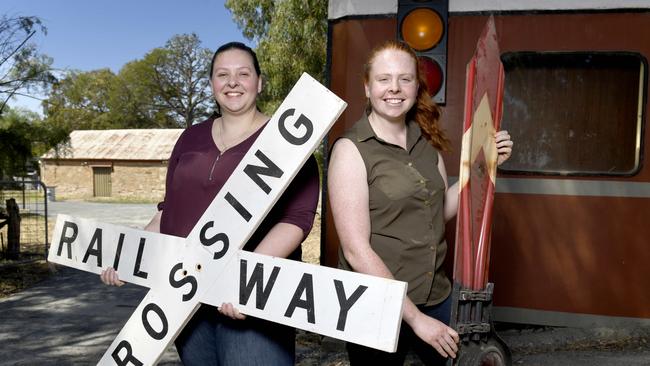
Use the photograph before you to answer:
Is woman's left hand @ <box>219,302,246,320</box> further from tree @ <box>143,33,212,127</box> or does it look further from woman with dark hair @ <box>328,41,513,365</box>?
tree @ <box>143,33,212,127</box>

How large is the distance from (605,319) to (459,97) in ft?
4.79

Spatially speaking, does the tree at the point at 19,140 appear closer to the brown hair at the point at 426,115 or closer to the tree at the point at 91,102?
the brown hair at the point at 426,115

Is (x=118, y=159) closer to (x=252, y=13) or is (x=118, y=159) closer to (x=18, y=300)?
(x=252, y=13)

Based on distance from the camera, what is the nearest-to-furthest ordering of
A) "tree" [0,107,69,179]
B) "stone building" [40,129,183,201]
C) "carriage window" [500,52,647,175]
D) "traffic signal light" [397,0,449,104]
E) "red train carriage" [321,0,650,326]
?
"traffic signal light" [397,0,449,104] → "red train carriage" [321,0,650,326] → "carriage window" [500,52,647,175] → "tree" [0,107,69,179] → "stone building" [40,129,183,201]

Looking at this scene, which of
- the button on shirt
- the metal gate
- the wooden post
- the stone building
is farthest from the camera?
the metal gate

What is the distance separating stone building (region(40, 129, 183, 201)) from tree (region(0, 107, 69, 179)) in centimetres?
2395

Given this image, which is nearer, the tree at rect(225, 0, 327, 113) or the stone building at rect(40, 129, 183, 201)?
the tree at rect(225, 0, 327, 113)

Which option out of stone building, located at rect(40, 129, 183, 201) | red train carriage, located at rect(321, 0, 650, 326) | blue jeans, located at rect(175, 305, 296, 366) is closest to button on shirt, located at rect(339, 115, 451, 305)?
blue jeans, located at rect(175, 305, 296, 366)

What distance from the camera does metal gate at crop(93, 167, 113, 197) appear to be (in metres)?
34.1

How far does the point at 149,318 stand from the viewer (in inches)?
72.7

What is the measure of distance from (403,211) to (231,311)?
0.62 meters

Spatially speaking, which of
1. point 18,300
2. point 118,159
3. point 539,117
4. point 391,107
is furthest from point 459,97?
point 118,159

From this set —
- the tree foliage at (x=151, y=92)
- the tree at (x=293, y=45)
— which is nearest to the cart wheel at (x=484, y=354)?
the tree at (x=293, y=45)

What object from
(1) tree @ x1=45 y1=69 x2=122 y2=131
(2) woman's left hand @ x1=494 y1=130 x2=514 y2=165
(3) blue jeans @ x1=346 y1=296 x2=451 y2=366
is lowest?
(3) blue jeans @ x1=346 y1=296 x2=451 y2=366
